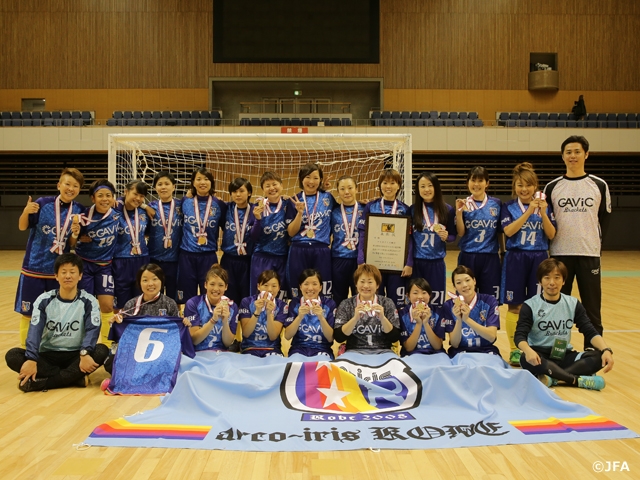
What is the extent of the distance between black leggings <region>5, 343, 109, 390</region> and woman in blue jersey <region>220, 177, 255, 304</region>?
1598 millimetres

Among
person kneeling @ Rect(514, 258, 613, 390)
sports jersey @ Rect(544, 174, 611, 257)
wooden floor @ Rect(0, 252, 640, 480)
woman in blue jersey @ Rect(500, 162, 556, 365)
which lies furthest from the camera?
woman in blue jersey @ Rect(500, 162, 556, 365)

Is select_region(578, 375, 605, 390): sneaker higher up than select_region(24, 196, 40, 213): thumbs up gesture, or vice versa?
select_region(24, 196, 40, 213): thumbs up gesture

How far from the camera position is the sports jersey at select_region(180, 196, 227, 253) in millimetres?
5828

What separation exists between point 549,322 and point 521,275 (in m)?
0.69

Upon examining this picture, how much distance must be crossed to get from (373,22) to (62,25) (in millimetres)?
10888

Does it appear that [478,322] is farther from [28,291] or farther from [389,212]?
[28,291]

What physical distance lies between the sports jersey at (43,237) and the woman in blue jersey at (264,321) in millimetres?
1764

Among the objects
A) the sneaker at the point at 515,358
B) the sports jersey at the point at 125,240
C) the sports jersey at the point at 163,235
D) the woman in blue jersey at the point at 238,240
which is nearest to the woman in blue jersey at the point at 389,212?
the sneaker at the point at 515,358

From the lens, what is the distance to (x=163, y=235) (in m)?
5.86

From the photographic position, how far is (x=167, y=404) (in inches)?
146

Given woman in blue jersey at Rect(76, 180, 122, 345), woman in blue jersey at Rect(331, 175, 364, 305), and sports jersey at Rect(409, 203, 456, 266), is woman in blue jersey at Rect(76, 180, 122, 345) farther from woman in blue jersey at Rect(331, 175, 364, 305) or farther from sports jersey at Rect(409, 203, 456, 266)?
sports jersey at Rect(409, 203, 456, 266)

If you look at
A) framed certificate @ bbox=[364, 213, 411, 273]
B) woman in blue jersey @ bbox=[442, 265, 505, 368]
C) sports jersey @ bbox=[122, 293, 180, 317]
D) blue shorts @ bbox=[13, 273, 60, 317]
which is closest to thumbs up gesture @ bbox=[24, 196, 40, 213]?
blue shorts @ bbox=[13, 273, 60, 317]

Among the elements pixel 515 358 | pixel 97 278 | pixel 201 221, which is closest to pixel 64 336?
pixel 97 278

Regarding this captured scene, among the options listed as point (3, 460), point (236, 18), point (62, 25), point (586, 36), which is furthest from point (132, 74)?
point (3, 460)
